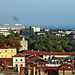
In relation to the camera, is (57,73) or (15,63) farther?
(15,63)

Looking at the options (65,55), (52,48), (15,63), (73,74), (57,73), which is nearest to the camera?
(73,74)

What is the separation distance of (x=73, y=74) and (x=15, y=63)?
56.1 feet

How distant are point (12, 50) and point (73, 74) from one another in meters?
33.9

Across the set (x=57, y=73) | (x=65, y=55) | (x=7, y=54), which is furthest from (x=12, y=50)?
(x=57, y=73)

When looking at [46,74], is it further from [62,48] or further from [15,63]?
[62,48]

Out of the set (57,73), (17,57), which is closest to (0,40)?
(17,57)

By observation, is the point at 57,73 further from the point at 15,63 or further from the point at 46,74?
the point at 15,63

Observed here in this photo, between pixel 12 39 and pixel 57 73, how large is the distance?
162 ft

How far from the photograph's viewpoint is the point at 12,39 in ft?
270

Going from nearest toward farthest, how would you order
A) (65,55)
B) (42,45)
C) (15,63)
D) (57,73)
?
(57,73), (15,63), (65,55), (42,45)

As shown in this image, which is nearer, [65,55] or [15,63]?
[15,63]

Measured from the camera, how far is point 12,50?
6456 cm

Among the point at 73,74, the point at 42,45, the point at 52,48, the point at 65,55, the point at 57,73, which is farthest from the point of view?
the point at 42,45

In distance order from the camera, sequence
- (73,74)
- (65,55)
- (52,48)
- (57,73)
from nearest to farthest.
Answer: (73,74) < (57,73) < (65,55) < (52,48)
